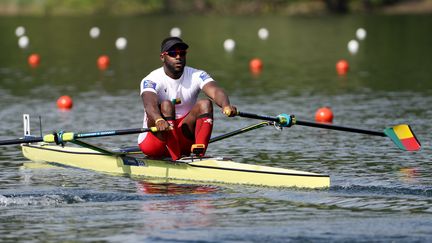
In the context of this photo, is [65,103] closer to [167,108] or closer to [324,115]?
[324,115]

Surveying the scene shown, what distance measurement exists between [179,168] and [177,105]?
86cm

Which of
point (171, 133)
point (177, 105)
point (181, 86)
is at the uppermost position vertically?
point (181, 86)

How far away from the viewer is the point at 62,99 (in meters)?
22.7

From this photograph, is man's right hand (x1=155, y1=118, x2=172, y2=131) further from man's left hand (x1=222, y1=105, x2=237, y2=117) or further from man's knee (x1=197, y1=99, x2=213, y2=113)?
man's left hand (x1=222, y1=105, x2=237, y2=117)

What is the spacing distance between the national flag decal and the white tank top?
9.85 feet

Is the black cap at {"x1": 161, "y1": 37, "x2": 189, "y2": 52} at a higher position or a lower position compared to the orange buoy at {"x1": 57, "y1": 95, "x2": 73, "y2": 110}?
higher

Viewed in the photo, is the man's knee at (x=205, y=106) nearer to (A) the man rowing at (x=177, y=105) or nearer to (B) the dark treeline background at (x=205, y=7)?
(A) the man rowing at (x=177, y=105)

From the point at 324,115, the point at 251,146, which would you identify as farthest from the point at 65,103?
the point at 251,146

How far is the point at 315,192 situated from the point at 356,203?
0.79m

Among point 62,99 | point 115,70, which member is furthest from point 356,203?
point 115,70

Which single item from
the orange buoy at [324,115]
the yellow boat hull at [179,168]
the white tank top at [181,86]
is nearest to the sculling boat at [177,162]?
the yellow boat hull at [179,168]

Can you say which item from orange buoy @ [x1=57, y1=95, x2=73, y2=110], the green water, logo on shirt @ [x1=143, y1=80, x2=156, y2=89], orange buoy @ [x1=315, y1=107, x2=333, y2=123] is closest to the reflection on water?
the green water

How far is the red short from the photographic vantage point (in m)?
14.4

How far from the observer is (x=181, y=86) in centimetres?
1448
